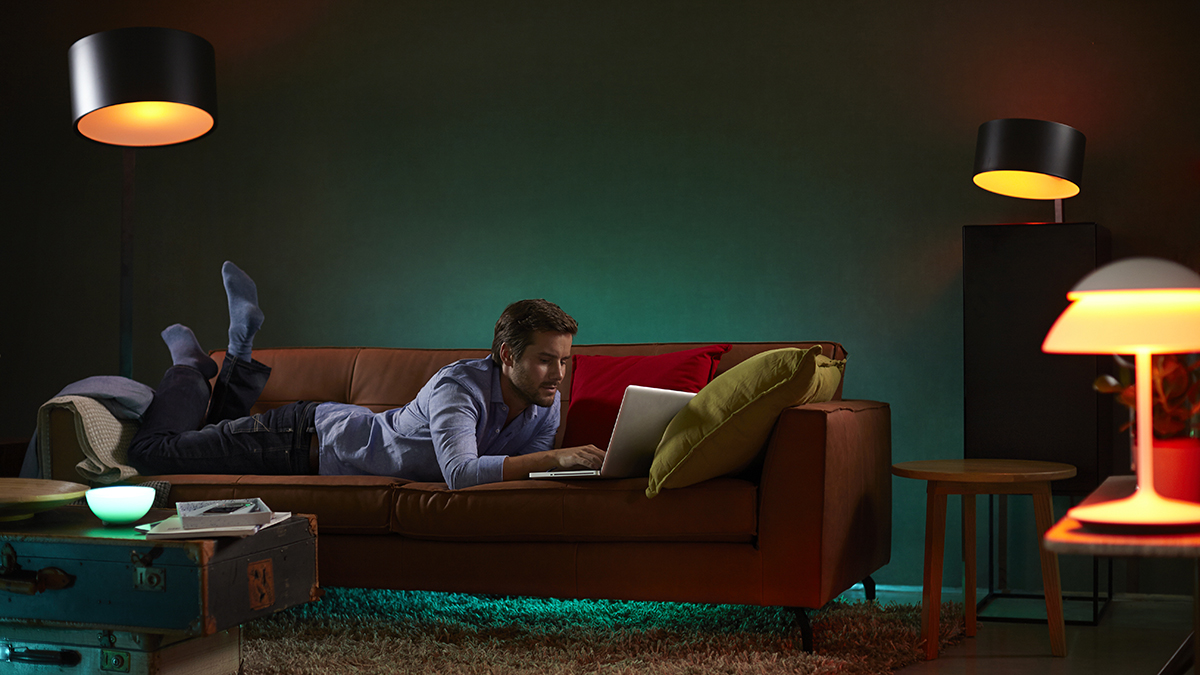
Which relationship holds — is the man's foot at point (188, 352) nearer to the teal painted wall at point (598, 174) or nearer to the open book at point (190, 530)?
the teal painted wall at point (598, 174)

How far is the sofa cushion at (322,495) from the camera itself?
2.59 m

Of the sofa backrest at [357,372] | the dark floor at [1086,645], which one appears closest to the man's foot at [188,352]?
the sofa backrest at [357,372]

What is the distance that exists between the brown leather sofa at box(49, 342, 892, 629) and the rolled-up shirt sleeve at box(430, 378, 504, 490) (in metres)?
0.05

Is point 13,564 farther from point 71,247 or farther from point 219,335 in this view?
point 71,247

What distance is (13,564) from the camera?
1969mm

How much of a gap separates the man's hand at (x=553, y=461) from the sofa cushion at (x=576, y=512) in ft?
0.11

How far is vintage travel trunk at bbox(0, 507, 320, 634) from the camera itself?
1.86 meters

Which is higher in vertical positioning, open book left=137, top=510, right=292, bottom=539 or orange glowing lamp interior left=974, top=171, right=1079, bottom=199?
orange glowing lamp interior left=974, top=171, right=1079, bottom=199

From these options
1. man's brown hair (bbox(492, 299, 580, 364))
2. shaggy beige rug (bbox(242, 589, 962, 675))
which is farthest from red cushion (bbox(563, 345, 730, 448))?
shaggy beige rug (bbox(242, 589, 962, 675))

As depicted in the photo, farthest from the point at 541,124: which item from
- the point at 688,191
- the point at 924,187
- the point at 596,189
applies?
the point at 924,187

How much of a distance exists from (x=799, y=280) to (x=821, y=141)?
19.3 inches

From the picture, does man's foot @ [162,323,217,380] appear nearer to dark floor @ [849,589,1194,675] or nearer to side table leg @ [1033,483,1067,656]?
dark floor @ [849,589,1194,675]

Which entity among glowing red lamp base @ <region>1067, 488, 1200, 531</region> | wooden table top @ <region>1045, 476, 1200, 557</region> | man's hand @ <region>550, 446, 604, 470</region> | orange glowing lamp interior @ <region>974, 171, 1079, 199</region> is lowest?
man's hand @ <region>550, 446, 604, 470</region>

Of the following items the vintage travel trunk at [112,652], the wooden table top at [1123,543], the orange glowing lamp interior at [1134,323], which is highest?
the orange glowing lamp interior at [1134,323]
